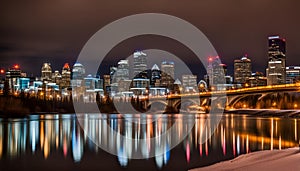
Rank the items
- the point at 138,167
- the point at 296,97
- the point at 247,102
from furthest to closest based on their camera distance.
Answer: the point at 247,102 < the point at 296,97 < the point at 138,167

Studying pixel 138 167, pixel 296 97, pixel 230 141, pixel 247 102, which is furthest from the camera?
pixel 247 102

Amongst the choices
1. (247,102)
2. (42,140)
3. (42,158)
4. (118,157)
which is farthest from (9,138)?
(247,102)

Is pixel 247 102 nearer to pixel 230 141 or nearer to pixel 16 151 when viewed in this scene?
pixel 230 141

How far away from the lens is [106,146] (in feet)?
92.3

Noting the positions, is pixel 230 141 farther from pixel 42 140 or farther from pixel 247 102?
pixel 247 102

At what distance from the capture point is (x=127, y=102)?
518ft

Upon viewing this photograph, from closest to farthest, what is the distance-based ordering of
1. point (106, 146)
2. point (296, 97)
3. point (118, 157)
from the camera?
point (118, 157) < point (106, 146) < point (296, 97)

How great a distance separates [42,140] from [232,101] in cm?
8461

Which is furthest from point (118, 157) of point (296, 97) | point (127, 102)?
point (127, 102)

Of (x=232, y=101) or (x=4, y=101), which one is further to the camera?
(x=232, y=101)

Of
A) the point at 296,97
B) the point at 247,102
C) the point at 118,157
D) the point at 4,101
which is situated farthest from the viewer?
the point at 247,102

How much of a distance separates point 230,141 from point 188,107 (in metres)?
118

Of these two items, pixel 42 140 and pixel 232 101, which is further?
pixel 232 101

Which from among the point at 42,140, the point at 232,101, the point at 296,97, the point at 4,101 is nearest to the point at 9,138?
the point at 42,140
